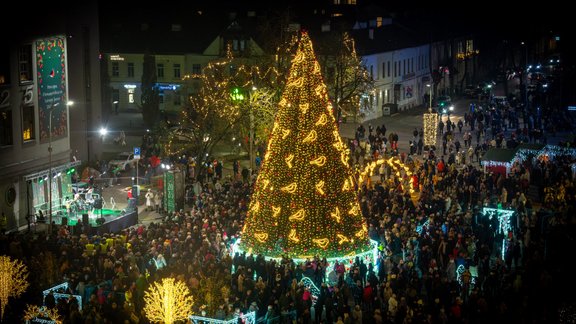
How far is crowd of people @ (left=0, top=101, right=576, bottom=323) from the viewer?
2542 centimetres

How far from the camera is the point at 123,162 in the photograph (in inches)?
2050

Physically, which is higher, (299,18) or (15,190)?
(299,18)

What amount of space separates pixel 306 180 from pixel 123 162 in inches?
961

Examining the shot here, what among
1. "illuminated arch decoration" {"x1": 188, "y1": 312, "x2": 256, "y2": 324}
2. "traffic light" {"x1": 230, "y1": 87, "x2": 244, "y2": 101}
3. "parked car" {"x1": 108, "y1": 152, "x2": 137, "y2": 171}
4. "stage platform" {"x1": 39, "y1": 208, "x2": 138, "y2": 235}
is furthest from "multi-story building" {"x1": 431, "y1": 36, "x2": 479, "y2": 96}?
"illuminated arch decoration" {"x1": 188, "y1": 312, "x2": 256, "y2": 324}

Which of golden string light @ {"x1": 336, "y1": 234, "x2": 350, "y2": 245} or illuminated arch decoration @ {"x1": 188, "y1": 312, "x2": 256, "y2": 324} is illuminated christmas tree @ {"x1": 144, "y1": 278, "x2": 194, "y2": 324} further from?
golden string light @ {"x1": 336, "y1": 234, "x2": 350, "y2": 245}

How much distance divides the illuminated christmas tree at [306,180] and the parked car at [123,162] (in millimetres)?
22090

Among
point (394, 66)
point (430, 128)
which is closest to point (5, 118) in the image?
point (430, 128)

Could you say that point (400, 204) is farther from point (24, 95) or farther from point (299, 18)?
A: point (299, 18)

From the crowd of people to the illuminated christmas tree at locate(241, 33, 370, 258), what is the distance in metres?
0.69

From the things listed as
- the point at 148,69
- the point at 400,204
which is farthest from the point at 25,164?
the point at 148,69

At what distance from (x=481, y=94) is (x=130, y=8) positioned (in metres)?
29.2

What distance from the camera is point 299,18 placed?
78750mm

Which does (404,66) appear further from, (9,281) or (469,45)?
(9,281)

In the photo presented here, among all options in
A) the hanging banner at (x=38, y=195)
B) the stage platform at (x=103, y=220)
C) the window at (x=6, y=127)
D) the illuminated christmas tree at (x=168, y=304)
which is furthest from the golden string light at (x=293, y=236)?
the window at (x=6, y=127)
